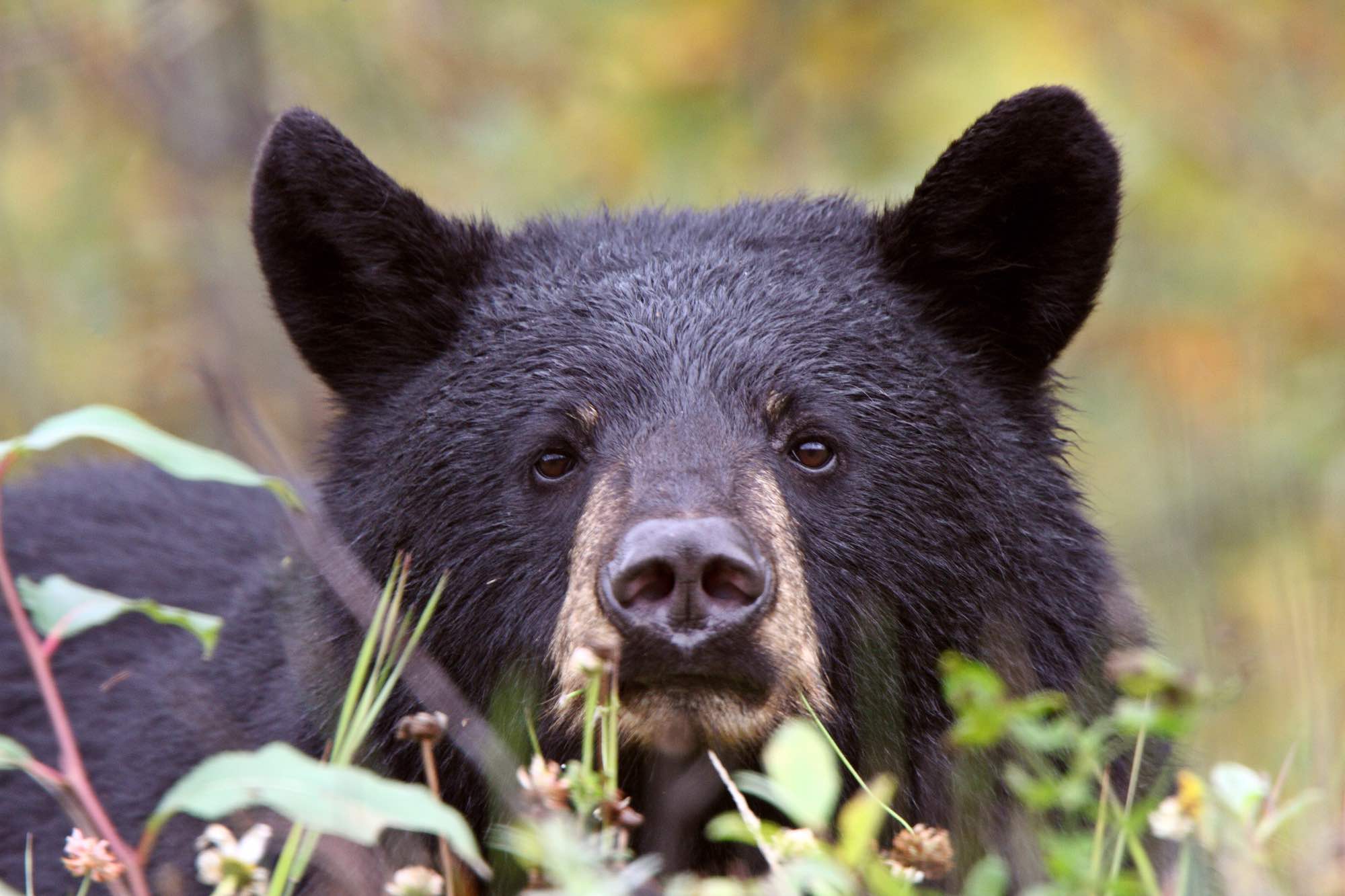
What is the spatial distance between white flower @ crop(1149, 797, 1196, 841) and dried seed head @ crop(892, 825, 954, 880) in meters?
0.32

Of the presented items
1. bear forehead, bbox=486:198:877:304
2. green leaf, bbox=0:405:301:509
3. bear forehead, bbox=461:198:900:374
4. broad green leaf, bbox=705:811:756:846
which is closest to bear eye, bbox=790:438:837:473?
bear forehead, bbox=461:198:900:374

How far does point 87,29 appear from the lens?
798 cm

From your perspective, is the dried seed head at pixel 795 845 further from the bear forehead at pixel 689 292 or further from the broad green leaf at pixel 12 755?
the bear forehead at pixel 689 292

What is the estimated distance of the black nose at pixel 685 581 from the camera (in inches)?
113

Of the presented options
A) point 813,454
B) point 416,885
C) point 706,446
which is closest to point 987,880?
point 416,885

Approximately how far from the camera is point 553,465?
3.58 m

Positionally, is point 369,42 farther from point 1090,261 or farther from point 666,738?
point 666,738

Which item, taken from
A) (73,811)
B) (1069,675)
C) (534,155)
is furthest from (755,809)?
(534,155)

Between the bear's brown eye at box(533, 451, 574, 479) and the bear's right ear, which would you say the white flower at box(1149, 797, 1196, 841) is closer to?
the bear's brown eye at box(533, 451, 574, 479)

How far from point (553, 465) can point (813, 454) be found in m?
0.58

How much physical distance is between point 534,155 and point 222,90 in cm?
206

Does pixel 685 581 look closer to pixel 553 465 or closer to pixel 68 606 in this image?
pixel 553 465

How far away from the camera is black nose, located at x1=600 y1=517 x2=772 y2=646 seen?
2.87 m

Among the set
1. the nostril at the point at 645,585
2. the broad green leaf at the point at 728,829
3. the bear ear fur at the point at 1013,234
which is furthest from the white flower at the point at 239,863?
the bear ear fur at the point at 1013,234
